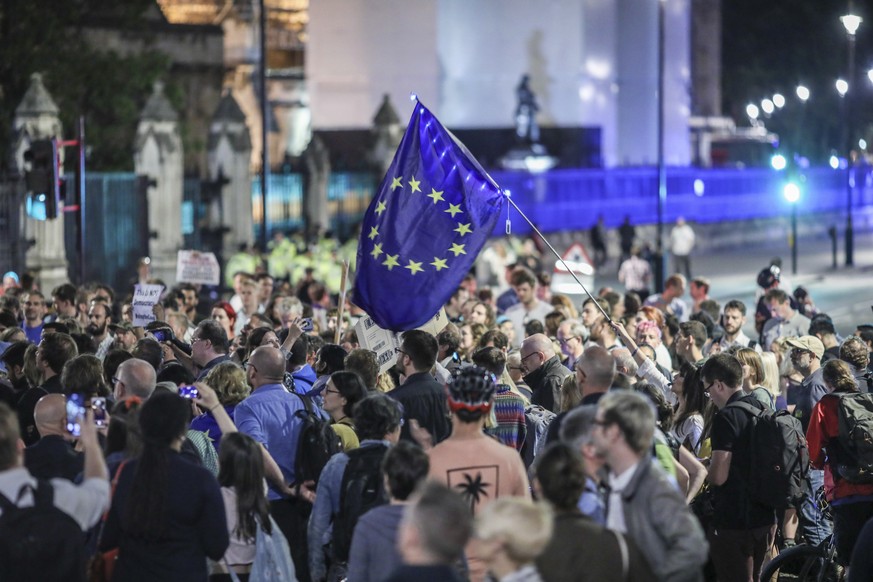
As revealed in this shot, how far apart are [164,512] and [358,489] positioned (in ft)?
3.69

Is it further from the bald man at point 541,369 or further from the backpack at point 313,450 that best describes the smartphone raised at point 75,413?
the bald man at point 541,369

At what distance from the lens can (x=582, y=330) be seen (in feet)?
46.0

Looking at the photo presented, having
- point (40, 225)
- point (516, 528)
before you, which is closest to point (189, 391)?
point (516, 528)

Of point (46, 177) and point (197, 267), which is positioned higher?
point (46, 177)

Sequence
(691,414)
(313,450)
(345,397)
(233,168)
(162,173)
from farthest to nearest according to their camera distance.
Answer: (233,168)
(162,173)
(691,414)
(345,397)
(313,450)

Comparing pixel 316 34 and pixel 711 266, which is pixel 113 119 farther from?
pixel 316 34

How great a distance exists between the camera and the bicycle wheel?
999 centimetres

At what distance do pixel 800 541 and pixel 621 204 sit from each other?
36997mm

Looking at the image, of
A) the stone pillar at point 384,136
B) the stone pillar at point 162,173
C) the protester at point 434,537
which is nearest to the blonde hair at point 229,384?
the protester at point 434,537

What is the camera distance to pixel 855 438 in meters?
9.66

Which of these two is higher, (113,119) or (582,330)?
(113,119)

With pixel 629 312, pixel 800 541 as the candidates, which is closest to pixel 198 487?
pixel 800 541

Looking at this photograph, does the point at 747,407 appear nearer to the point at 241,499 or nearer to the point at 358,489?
the point at 358,489

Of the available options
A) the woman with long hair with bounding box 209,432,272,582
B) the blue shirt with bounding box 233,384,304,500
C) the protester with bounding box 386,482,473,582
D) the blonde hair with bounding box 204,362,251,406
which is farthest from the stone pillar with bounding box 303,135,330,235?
the protester with bounding box 386,482,473,582
